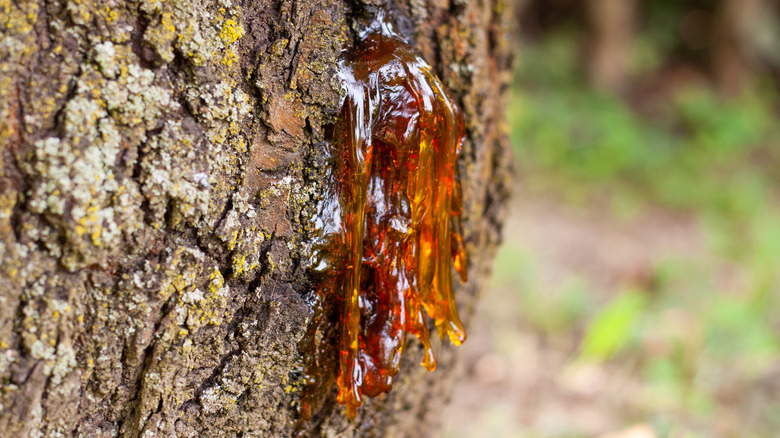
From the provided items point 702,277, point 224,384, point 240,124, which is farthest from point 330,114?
point 702,277

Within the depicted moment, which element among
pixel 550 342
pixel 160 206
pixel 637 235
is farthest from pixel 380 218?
pixel 637 235

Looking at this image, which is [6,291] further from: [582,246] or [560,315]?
[582,246]

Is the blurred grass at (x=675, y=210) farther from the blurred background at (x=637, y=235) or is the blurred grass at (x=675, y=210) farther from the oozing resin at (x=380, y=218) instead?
the oozing resin at (x=380, y=218)

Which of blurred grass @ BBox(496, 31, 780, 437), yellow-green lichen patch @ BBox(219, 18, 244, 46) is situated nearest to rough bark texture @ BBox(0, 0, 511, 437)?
yellow-green lichen patch @ BBox(219, 18, 244, 46)

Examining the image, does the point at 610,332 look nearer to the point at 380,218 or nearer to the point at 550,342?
the point at 550,342

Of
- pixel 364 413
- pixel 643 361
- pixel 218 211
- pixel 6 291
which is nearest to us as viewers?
pixel 6 291

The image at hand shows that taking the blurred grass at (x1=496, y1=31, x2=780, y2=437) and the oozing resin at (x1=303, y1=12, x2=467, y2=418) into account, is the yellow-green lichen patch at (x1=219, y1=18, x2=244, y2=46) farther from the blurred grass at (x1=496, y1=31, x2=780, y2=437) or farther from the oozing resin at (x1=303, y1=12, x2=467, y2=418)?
the blurred grass at (x1=496, y1=31, x2=780, y2=437)

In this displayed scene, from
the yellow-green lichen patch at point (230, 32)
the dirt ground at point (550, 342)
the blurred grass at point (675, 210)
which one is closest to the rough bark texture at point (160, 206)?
the yellow-green lichen patch at point (230, 32)
